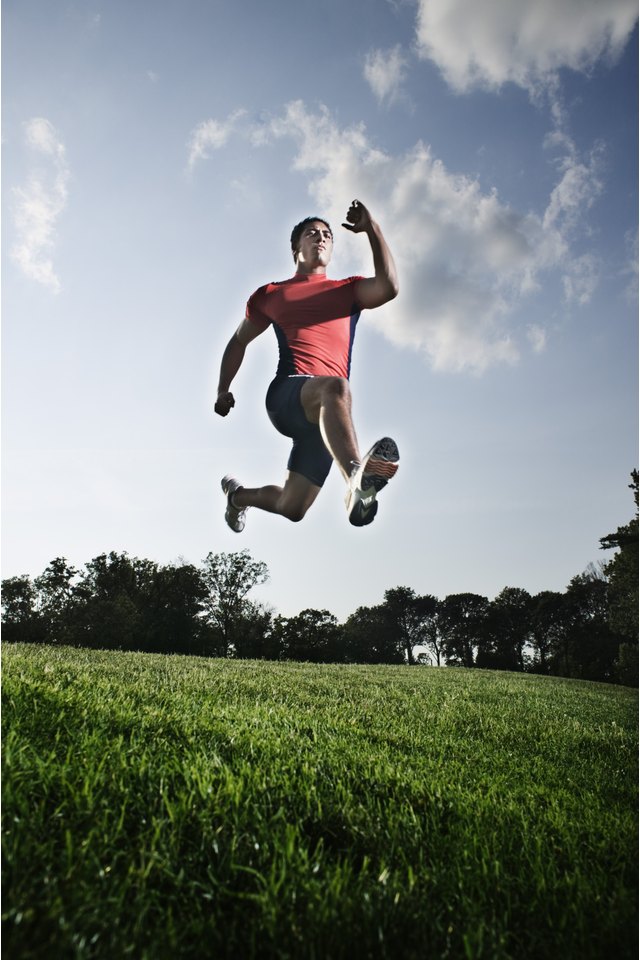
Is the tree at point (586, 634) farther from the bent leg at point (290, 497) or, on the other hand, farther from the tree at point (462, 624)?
the bent leg at point (290, 497)

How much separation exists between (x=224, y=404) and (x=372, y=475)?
1.65 m

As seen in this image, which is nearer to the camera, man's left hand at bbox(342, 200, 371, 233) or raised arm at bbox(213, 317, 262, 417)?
man's left hand at bbox(342, 200, 371, 233)

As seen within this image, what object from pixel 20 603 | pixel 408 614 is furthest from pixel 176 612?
pixel 408 614

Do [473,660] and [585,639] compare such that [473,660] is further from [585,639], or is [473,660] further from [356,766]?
[356,766]

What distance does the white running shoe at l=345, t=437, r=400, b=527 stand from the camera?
3059 millimetres

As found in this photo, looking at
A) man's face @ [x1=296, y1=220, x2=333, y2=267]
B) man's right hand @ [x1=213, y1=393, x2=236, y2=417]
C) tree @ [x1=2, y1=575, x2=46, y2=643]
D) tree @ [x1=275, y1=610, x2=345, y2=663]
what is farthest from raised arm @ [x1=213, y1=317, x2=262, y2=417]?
tree @ [x1=2, y1=575, x2=46, y2=643]

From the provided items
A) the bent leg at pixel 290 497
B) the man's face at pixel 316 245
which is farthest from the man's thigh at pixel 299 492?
the man's face at pixel 316 245

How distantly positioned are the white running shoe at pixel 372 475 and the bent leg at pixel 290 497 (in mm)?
684

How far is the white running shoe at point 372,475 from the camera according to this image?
10.0 ft

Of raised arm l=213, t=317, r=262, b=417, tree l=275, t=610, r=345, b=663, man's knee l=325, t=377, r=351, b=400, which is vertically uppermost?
raised arm l=213, t=317, r=262, b=417

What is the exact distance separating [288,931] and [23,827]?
37.1 inches

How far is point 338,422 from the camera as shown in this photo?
10.6 ft

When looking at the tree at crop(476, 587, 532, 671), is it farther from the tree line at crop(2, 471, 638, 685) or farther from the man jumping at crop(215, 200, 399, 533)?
the man jumping at crop(215, 200, 399, 533)

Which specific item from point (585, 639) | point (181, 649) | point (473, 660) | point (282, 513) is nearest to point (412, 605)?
point (473, 660)
